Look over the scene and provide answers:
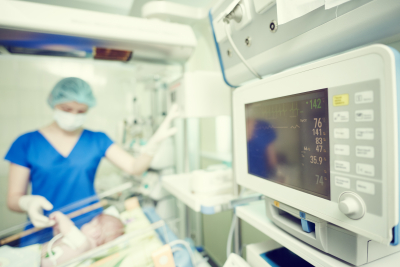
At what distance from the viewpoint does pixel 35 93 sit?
3.21ft

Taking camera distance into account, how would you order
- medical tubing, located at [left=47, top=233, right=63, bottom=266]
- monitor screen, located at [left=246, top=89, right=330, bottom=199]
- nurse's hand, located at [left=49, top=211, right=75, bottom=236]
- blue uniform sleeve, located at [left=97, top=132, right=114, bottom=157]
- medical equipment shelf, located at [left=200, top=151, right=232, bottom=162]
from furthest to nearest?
1. medical equipment shelf, located at [left=200, top=151, right=232, bottom=162]
2. blue uniform sleeve, located at [left=97, top=132, right=114, bottom=157]
3. nurse's hand, located at [left=49, top=211, right=75, bottom=236]
4. medical tubing, located at [left=47, top=233, right=63, bottom=266]
5. monitor screen, located at [left=246, top=89, right=330, bottom=199]

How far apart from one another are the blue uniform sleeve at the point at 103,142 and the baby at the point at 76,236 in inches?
16.4

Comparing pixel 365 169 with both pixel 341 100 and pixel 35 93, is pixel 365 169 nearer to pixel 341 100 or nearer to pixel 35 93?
pixel 341 100

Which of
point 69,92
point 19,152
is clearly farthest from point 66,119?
point 19,152

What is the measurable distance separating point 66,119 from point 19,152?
0.24m

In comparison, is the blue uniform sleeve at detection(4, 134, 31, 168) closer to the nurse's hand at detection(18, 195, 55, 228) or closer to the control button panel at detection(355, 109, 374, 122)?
the nurse's hand at detection(18, 195, 55, 228)

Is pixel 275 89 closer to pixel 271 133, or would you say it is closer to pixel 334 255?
pixel 271 133

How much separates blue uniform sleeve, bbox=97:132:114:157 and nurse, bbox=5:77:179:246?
0.06 feet

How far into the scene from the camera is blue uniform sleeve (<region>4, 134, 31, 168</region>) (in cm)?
88

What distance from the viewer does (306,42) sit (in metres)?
0.48

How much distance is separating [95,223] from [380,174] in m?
1.00

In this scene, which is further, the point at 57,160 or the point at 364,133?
the point at 57,160

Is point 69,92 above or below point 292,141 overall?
above

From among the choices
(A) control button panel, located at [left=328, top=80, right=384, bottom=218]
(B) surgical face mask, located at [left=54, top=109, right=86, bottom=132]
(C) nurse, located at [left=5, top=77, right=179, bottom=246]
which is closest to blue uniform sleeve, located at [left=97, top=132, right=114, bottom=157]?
(C) nurse, located at [left=5, top=77, right=179, bottom=246]
